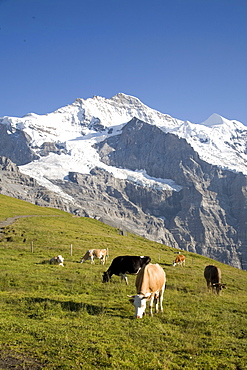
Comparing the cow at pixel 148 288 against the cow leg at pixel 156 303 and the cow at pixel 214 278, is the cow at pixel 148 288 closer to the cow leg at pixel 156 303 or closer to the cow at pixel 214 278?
the cow leg at pixel 156 303

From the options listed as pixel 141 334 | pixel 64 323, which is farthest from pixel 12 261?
pixel 141 334

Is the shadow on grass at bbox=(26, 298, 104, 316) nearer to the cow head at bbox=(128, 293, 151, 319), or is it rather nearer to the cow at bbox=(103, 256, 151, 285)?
the cow head at bbox=(128, 293, 151, 319)

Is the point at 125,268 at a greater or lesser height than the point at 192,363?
greater

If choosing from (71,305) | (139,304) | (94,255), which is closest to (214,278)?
(139,304)

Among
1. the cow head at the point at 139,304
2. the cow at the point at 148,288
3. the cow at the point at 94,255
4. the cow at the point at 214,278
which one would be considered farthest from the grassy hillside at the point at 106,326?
the cow at the point at 94,255

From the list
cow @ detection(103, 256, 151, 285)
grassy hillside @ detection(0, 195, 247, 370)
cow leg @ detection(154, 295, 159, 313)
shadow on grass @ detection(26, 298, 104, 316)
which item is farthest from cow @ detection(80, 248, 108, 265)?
cow leg @ detection(154, 295, 159, 313)

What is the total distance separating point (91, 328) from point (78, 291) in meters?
7.70

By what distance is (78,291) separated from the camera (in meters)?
22.4

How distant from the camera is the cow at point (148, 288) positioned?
16.5m

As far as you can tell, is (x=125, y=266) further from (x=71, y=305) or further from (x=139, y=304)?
(x=139, y=304)

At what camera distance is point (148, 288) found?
17750mm

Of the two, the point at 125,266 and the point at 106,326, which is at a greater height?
the point at 125,266

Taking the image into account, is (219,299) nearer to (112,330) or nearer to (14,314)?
(112,330)

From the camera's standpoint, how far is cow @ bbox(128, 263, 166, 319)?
1647cm
